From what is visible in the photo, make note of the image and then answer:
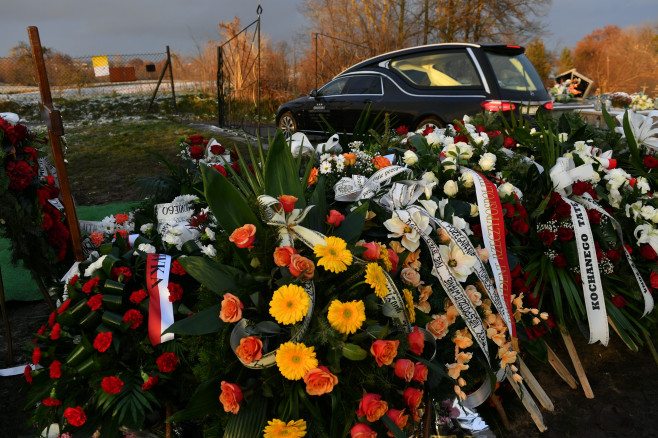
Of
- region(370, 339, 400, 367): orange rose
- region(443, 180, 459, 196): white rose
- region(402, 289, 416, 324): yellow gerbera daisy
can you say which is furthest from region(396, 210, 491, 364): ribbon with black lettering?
region(370, 339, 400, 367): orange rose

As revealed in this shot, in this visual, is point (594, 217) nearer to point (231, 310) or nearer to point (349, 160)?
point (349, 160)

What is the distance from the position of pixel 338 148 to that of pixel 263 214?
1.26m

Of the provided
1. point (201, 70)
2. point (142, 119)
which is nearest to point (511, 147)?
point (142, 119)

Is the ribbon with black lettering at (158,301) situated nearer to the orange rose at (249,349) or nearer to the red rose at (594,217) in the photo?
the orange rose at (249,349)

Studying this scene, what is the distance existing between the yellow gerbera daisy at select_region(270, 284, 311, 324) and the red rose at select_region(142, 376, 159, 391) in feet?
1.86

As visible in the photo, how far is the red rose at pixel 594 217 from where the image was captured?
1.98 meters

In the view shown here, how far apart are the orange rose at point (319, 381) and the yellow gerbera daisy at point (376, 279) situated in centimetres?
23

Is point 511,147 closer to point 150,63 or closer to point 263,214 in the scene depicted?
point 263,214

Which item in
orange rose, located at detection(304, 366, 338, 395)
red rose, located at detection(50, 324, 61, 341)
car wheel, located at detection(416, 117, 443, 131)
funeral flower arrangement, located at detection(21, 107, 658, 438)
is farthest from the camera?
car wheel, located at detection(416, 117, 443, 131)

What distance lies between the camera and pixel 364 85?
6.83 m

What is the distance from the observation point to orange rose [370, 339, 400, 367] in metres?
1.07

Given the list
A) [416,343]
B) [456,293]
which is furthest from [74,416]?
[456,293]

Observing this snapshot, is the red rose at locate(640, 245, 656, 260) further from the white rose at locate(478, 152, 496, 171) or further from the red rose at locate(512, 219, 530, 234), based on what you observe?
the white rose at locate(478, 152, 496, 171)

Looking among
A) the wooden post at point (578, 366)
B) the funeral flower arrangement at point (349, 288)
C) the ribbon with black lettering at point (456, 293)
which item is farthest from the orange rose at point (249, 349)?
the wooden post at point (578, 366)
